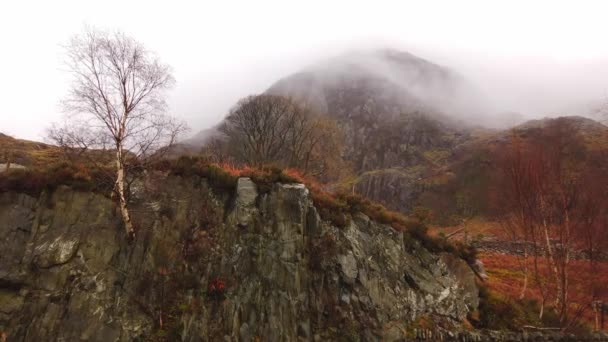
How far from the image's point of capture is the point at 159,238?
14930mm

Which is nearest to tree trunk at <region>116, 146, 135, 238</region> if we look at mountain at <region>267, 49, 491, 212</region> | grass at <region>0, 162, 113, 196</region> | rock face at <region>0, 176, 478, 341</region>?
rock face at <region>0, 176, 478, 341</region>

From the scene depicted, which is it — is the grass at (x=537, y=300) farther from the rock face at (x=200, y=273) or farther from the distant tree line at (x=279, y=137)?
the distant tree line at (x=279, y=137)

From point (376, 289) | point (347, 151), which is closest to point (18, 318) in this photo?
point (376, 289)

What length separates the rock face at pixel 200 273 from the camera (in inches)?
514

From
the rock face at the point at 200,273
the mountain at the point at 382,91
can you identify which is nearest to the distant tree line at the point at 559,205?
the rock face at the point at 200,273

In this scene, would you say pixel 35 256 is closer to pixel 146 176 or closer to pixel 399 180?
pixel 146 176

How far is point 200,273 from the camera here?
47.3 ft

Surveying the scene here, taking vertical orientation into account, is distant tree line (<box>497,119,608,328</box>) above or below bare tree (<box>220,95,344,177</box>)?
below

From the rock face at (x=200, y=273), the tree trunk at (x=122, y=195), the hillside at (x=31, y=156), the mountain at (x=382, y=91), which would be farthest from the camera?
the mountain at (x=382, y=91)

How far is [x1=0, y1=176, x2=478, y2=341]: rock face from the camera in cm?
1306

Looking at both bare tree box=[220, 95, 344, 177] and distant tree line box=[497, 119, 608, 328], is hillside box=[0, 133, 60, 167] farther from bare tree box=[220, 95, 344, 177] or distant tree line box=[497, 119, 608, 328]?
distant tree line box=[497, 119, 608, 328]

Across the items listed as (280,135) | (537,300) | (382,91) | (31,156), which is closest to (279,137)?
(280,135)

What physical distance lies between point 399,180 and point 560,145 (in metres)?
73.9

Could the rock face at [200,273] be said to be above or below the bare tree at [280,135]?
below
